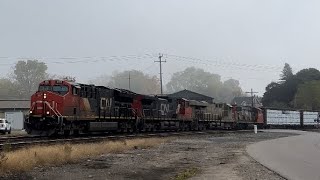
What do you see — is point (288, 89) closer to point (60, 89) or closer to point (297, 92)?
point (297, 92)

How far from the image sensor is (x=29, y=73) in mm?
130375

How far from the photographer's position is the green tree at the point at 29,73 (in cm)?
12912

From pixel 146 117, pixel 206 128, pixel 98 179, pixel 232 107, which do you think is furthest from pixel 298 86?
pixel 98 179

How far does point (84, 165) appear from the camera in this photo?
1523 cm

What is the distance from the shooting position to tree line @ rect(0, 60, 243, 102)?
126 meters

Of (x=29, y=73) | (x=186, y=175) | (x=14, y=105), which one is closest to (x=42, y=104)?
(x=186, y=175)

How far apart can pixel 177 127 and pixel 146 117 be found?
7.46 meters

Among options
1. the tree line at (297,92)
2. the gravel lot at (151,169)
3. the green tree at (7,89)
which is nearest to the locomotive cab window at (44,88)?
the gravel lot at (151,169)

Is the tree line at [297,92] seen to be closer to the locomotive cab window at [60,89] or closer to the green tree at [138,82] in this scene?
the green tree at [138,82]

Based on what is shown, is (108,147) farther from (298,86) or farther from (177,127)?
(298,86)

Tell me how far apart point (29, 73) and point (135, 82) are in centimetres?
4292

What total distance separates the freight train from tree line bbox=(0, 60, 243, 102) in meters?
56.0

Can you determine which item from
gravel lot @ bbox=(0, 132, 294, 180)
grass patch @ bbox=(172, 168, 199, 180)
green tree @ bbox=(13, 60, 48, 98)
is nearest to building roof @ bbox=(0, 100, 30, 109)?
gravel lot @ bbox=(0, 132, 294, 180)

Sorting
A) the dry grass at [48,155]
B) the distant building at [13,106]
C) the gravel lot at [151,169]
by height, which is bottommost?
the gravel lot at [151,169]
